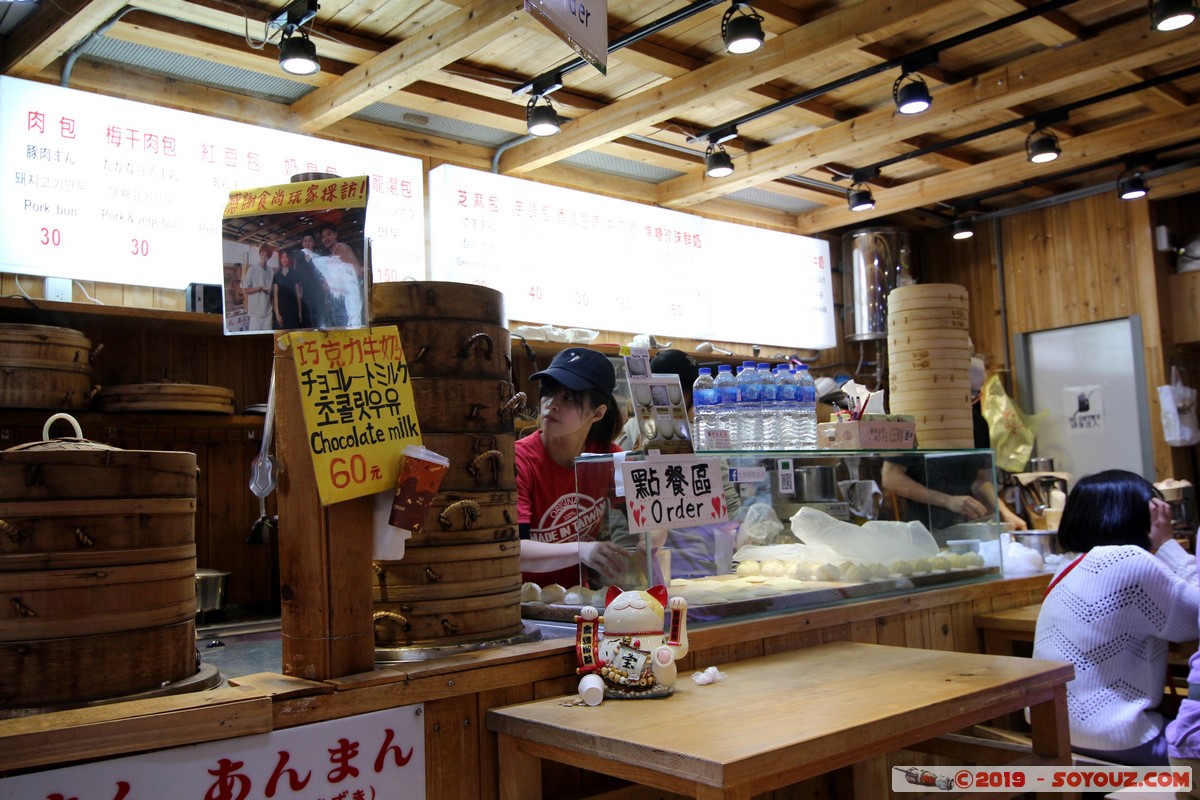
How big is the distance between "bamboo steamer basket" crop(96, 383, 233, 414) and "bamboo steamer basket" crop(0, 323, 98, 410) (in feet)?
0.34

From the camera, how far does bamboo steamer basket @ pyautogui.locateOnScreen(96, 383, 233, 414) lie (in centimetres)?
394

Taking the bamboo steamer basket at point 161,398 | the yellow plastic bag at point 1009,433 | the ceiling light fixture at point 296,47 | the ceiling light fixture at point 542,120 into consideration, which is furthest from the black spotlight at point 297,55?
the yellow plastic bag at point 1009,433

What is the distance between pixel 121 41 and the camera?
4344 mm

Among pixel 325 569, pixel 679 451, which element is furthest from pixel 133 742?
pixel 679 451

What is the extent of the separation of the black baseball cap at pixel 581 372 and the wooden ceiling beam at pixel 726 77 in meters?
2.40

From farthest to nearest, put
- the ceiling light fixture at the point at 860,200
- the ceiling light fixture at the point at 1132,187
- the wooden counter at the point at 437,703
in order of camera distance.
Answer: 1. the ceiling light fixture at the point at 860,200
2. the ceiling light fixture at the point at 1132,187
3. the wooden counter at the point at 437,703

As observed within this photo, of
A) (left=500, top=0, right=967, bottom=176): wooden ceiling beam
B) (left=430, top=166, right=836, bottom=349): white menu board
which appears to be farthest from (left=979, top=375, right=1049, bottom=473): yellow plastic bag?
(left=500, top=0, right=967, bottom=176): wooden ceiling beam

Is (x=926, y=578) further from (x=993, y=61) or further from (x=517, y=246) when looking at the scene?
(x=993, y=61)

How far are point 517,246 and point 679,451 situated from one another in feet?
11.6

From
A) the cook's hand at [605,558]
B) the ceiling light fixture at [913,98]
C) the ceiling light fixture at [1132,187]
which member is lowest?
the cook's hand at [605,558]

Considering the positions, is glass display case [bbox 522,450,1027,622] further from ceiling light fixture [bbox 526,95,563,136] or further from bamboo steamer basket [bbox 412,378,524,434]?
ceiling light fixture [bbox 526,95,563,136]

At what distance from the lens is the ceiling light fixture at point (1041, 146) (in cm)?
594

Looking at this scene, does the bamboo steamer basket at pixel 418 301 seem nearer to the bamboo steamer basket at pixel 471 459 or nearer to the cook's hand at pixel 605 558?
the bamboo steamer basket at pixel 471 459

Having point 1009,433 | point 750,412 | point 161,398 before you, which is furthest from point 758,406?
point 1009,433
